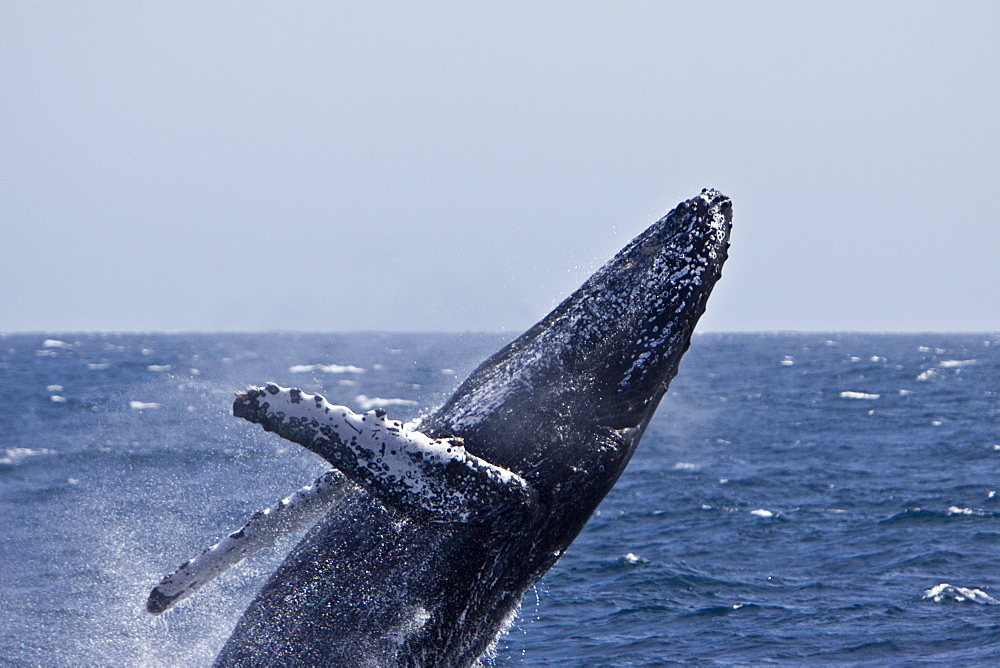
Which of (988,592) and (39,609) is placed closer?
(39,609)

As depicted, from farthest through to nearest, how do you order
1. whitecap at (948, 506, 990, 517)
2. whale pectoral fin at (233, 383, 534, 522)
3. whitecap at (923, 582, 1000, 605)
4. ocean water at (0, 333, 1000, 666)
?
1. whitecap at (948, 506, 990, 517)
2. whitecap at (923, 582, 1000, 605)
3. ocean water at (0, 333, 1000, 666)
4. whale pectoral fin at (233, 383, 534, 522)

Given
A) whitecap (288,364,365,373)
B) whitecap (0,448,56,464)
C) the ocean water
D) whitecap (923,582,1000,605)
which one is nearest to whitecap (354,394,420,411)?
the ocean water

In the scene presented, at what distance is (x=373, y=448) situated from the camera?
186 inches

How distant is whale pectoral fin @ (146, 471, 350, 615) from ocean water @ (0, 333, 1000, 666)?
211cm

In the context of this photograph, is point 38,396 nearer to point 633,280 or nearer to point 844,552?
point 844,552

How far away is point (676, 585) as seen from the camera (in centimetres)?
1171

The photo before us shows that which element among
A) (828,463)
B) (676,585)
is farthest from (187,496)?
(828,463)

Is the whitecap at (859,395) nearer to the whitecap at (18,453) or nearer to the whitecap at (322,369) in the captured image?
the whitecap at (18,453)

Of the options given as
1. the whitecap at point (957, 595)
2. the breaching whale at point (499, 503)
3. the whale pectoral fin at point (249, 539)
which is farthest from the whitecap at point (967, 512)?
the whale pectoral fin at point (249, 539)

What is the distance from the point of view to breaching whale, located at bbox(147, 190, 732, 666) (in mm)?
5469

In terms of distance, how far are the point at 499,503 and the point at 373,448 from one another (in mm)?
741

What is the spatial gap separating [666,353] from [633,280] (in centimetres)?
47

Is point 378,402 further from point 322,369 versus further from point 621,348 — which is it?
point 322,369

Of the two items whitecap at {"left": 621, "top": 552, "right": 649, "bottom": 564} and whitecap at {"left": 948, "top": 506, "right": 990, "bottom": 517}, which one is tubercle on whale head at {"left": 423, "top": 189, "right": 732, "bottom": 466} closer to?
whitecap at {"left": 621, "top": 552, "right": 649, "bottom": 564}
